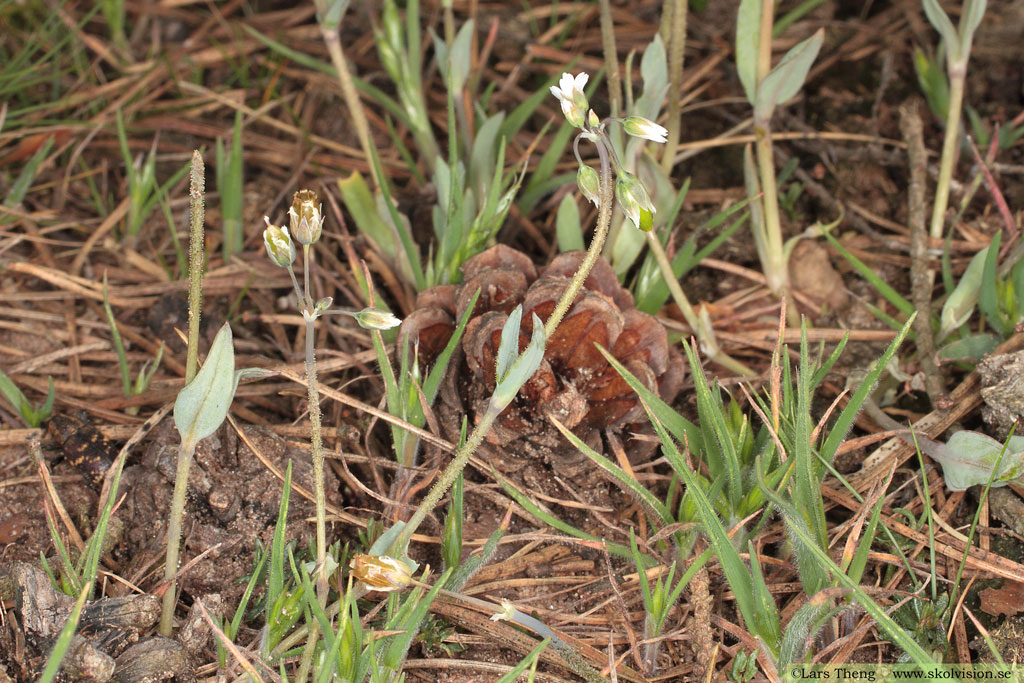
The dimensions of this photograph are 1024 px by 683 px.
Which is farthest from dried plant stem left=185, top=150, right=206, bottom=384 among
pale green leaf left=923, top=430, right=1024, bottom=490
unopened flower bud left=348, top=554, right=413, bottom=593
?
pale green leaf left=923, top=430, right=1024, bottom=490

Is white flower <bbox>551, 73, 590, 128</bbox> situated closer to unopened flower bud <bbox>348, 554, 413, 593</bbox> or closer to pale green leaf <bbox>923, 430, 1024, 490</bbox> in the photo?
unopened flower bud <bbox>348, 554, 413, 593</bbox>

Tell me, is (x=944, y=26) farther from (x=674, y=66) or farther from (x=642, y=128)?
(x=642, y=128)

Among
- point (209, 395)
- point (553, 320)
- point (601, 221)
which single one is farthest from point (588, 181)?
point (209, 395)

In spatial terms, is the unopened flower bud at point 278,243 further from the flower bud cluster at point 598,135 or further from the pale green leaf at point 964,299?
the pale green leaf at point 964,299

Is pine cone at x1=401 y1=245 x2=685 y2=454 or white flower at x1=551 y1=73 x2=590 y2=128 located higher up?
white flower at x1=551 y1=73 x2=590 y2=128

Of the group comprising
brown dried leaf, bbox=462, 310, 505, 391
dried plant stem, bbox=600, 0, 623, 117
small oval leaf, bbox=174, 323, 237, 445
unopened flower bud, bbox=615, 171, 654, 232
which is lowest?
brown dried leaf, bbox=462, 310, 505, 391

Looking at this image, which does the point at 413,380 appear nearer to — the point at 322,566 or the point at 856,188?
the point at 322,566

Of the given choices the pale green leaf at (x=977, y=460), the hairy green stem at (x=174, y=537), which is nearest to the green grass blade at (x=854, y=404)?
the pale green leaf at (x=977, y=460)

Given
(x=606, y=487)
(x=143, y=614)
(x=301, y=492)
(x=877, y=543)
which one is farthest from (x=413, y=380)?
(x=877, y=543)
